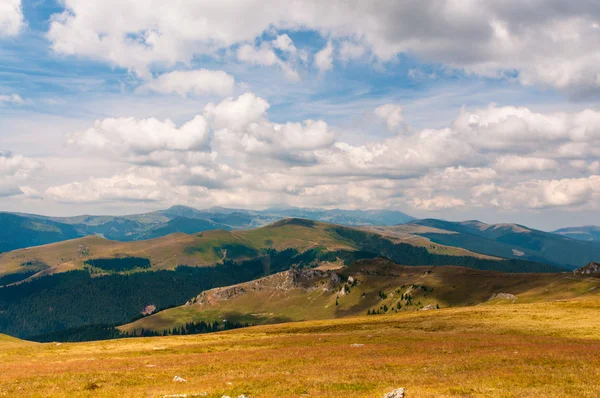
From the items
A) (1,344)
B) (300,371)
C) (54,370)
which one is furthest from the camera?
(1,344)

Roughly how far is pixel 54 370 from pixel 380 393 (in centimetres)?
3864

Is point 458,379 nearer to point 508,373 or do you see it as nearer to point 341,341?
point 508,373

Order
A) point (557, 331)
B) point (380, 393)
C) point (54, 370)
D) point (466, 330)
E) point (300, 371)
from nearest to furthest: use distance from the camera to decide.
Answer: point (380, 393) → point (300, 371) → point (54, 370) → point (557, 331) → point (466, 330)

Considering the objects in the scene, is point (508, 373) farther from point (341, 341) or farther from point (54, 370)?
point (54, 370)

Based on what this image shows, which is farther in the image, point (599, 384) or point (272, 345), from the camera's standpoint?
point (272, 345)

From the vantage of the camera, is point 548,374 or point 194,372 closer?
point 548,374

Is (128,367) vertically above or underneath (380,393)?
underneath

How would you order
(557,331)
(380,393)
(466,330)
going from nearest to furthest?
(380,393)
(557,331)
(466,330)

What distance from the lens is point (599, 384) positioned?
27547 millimetres

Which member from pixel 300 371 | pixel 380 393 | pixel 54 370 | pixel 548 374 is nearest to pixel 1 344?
pixel 54 370

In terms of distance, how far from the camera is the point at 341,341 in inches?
2665

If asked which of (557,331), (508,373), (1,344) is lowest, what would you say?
(1,344)

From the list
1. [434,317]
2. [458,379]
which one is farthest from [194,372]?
[434,317]

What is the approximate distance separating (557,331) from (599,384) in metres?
46.1
